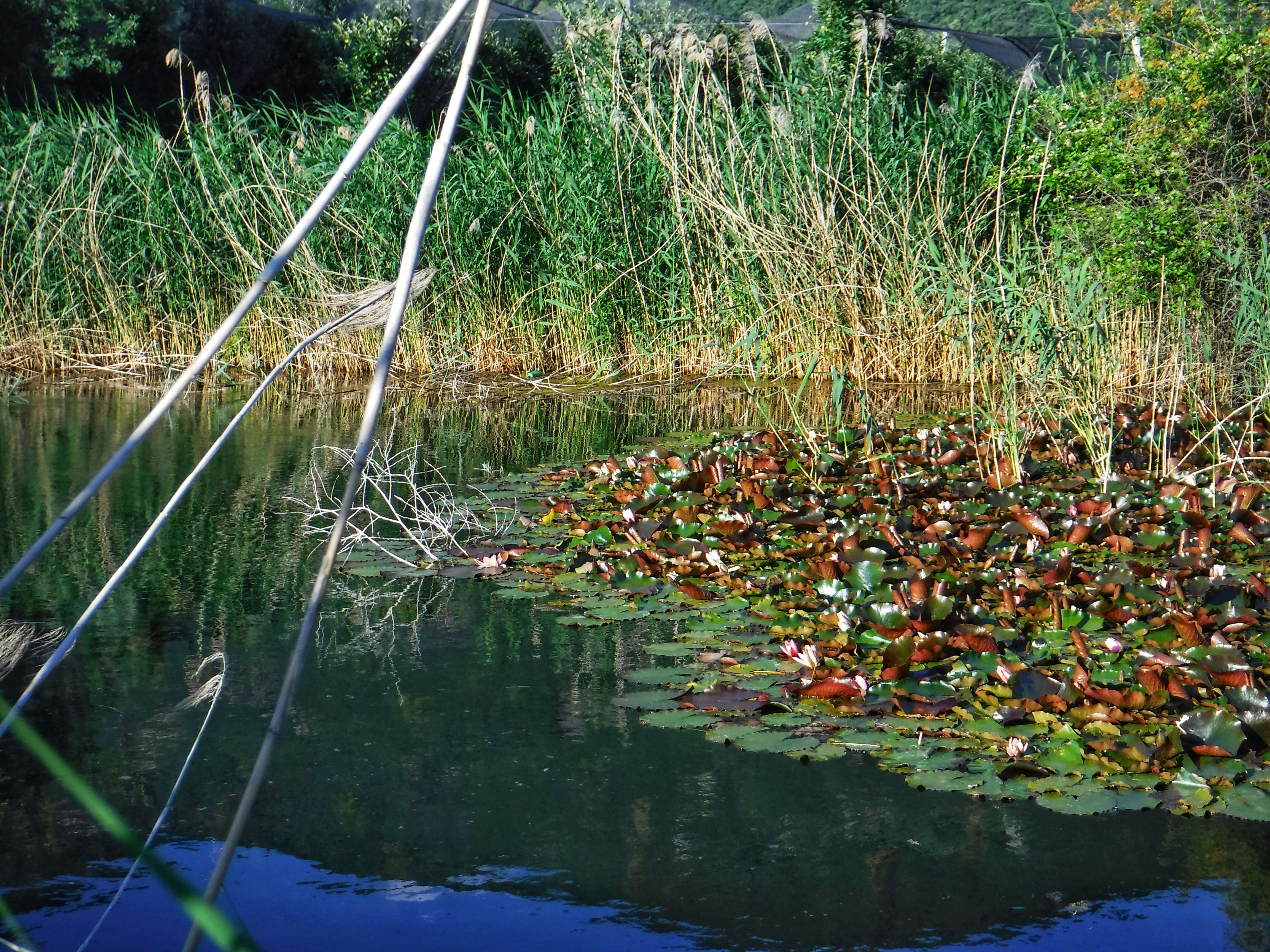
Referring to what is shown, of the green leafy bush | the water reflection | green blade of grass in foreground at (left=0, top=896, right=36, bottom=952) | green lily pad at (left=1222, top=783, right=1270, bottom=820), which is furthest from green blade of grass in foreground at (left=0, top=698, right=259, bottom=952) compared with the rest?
the green leafy bush

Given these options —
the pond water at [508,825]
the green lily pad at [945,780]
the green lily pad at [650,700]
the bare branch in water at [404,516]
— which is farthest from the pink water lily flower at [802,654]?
the bare branch in water at [404,516]

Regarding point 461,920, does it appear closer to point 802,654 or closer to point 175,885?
point 802,654

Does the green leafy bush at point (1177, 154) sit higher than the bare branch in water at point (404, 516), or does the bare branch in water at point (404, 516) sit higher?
the green leafy bush at point (1177, 154)

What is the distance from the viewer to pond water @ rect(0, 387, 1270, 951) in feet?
6.37

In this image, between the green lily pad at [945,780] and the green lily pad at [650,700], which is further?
the green lily pad at [650,700]

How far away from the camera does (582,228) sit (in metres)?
8.34

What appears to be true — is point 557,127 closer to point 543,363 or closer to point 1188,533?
point 543,363

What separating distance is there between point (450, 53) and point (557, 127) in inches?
360

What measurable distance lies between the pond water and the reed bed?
4.07 m

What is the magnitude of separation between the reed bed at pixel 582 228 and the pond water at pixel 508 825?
160 inches

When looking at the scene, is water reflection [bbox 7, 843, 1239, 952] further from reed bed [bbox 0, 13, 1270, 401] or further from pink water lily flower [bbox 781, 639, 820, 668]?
reed bed [bbox 0, 13, 1270, 401]

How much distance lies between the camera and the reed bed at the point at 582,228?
23.6ft

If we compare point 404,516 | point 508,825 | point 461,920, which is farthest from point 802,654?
point 404,516

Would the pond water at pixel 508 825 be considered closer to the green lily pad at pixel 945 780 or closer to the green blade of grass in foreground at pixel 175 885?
the green lily pad at pixel 945 780
